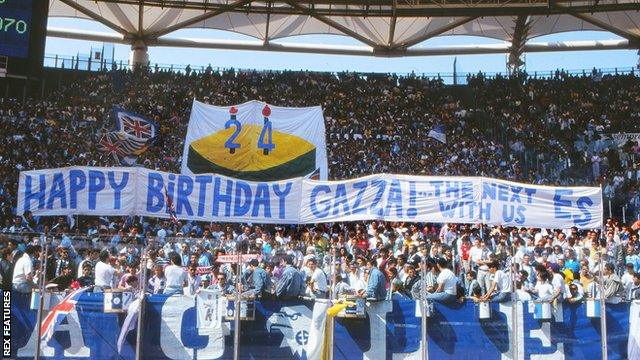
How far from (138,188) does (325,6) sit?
27220 millimetres

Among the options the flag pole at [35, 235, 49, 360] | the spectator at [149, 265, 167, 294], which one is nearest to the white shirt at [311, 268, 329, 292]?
the spectator at [149, 265, 167, 294]

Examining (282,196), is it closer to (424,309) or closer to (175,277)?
(175,277)

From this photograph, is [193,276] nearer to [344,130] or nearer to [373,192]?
[373,192]

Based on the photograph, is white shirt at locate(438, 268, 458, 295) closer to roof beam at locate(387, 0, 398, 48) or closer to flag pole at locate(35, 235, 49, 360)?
flag pole at locate(35, 235, 49, 360)

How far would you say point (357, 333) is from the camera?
1118cm

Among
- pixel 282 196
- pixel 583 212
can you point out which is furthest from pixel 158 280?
pixel 583 212

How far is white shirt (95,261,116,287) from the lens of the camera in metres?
10.7

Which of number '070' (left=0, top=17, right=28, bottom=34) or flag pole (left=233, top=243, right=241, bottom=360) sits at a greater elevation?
number '070' (left=0, top=17, right=28, bottom=34)

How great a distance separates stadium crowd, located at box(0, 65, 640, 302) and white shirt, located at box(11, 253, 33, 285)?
0.06 ft

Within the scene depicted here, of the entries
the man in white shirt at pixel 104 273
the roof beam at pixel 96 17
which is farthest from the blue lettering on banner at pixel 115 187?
the roof beam at pixel 96 17

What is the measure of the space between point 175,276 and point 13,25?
54.2 feet

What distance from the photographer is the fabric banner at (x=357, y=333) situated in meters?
10.9

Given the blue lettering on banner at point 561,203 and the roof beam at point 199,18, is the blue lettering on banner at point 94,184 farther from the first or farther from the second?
the roof beam at point 199,18

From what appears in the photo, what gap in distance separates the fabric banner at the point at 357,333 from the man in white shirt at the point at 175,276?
0.35m
